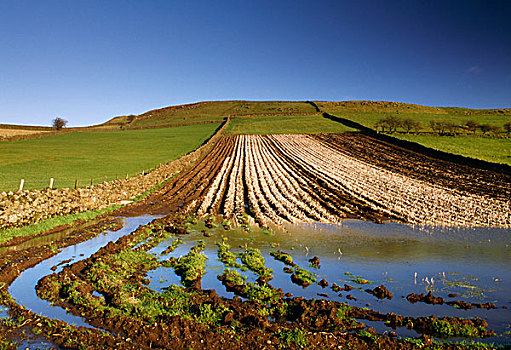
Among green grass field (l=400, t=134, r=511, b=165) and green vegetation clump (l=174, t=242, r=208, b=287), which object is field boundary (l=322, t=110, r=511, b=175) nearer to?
green grass field (l=400, t=134, r=511, b=165)

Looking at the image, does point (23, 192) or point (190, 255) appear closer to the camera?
point (190, 255)

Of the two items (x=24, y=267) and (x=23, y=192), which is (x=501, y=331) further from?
(x=23, y=192)

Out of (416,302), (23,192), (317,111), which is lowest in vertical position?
(416,302)

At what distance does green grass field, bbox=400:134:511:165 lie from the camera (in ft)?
142

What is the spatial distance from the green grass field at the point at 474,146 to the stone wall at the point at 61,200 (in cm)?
3835

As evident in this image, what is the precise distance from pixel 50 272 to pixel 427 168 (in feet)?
122

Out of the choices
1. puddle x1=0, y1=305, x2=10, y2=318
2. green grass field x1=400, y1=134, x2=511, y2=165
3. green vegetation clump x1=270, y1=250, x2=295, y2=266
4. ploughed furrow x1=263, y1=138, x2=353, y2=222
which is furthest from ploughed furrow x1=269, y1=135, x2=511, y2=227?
puddle x1=0, y1=305, x2=10, y2=318

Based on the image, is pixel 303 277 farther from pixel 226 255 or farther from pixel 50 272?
pixel 50 272

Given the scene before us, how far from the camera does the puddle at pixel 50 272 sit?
29.4ft

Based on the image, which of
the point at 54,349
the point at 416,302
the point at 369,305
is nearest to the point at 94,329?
the point at 54,349

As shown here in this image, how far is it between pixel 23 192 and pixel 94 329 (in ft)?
41.5

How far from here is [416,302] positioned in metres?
10.1

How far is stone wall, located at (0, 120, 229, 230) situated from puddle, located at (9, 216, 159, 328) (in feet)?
11.9

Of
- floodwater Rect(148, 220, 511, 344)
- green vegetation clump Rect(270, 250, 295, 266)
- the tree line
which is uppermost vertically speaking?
the tree line
